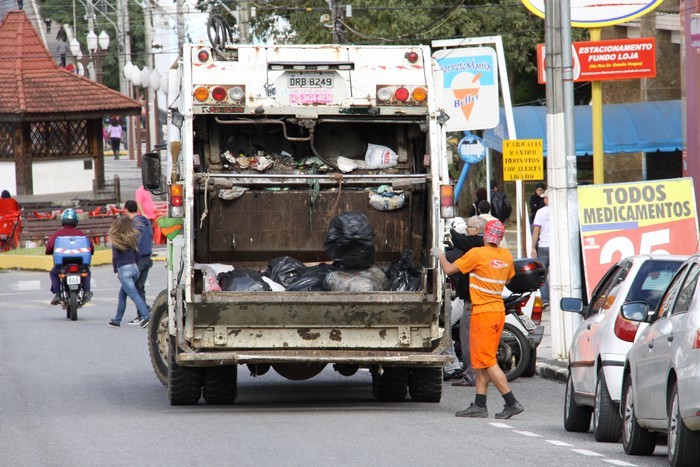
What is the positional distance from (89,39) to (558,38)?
35.8 meters

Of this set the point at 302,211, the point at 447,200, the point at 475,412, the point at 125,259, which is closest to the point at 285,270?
the point at 302,211

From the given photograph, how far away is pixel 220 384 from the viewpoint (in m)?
11.8

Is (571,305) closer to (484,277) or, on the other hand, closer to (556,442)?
(484,277)

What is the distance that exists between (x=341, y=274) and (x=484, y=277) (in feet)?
4.19

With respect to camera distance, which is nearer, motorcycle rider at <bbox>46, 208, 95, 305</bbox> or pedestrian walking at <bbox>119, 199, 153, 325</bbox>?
pedestrian walking at <bbox>119, 199, 153, 325</bbox>

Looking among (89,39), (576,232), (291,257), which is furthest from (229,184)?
(89,39)

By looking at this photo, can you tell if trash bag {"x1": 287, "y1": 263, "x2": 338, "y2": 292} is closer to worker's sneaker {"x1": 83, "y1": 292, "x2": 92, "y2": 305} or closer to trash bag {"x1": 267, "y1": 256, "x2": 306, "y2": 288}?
trash bag {"x1": 267, "y1": 256, "x2": 306, "y2": 288}

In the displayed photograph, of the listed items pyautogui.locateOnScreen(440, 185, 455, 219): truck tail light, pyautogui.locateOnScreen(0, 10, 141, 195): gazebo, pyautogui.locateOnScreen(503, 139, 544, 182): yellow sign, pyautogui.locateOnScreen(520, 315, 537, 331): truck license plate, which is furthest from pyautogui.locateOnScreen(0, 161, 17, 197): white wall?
pyautogui.locateOnScreen(440, 185, 455, 219): truck tail light

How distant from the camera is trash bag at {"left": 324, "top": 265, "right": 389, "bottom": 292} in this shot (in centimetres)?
1139

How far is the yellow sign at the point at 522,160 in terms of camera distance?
702 inches

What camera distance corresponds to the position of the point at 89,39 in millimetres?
48719

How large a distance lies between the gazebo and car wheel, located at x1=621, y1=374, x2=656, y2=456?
106 ft

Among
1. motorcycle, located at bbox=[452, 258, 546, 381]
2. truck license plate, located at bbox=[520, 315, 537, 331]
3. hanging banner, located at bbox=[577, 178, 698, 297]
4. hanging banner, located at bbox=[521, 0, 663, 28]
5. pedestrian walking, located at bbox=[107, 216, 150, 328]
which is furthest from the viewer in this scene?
pedestrian walking, located at bbox=[107, 216, 150, 328]

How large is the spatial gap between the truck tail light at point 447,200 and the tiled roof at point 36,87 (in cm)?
2981
